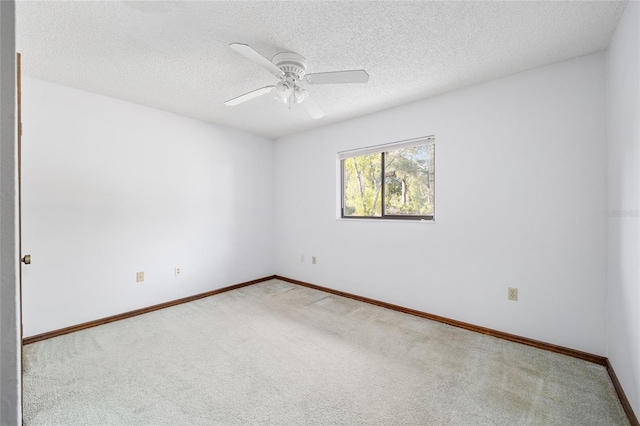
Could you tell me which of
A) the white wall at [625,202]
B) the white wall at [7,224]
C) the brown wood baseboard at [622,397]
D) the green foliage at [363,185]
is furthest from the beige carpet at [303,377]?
the green foliage at [363,185]

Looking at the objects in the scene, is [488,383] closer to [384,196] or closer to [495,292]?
[495,292]

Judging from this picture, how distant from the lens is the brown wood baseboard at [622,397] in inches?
58.4

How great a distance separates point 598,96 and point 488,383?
7.17ft

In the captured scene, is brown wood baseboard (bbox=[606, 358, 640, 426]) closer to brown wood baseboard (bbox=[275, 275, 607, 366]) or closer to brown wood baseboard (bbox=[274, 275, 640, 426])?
brown wood baseboard (bbox=[274, 275, 640, 426])

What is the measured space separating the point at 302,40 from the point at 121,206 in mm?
2513

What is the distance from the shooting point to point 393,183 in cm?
341

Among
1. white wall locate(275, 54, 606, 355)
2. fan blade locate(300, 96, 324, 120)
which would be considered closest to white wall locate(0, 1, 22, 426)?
fan blade locate(300, 96, 324, 120)

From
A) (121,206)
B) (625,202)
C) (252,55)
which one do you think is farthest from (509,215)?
(121,206)

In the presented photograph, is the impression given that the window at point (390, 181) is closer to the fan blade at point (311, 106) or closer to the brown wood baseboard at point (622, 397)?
the fan blade at point (311, 106)

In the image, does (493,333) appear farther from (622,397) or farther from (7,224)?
(7,224)

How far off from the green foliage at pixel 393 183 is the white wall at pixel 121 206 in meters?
1.59

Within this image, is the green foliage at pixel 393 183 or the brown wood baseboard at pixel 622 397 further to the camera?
the green foliage at pixel 393 183

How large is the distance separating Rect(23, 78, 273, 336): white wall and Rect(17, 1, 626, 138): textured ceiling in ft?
1.36

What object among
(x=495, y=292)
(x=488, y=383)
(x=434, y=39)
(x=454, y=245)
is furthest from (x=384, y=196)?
(x=488, y=383)
